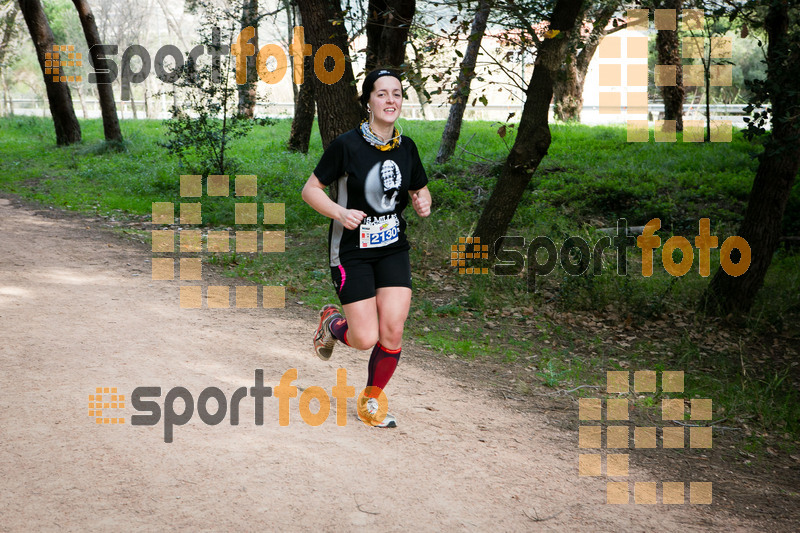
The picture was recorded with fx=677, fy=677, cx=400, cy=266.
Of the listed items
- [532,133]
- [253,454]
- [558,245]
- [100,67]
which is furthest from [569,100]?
[253,454]

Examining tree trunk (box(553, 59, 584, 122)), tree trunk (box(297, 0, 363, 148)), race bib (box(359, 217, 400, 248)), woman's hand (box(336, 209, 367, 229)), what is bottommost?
race bib (box(359, 217, 400, 248))

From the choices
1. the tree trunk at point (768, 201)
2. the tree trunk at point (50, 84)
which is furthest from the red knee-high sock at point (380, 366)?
the tree trunk at point (50, 84)

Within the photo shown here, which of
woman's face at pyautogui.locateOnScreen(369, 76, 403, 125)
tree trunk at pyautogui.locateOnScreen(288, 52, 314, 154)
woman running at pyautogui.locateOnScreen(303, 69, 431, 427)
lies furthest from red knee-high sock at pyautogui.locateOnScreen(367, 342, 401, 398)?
tree trunk at pyautogui.locateOnScreen(288, 52, 314, 154)

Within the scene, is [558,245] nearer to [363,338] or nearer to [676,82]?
[363,338]

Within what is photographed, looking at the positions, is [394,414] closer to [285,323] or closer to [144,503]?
[144,503]

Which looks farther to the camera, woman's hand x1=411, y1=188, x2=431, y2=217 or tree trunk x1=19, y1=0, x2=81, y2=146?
tree trunk x1=19, y1=0, x2=81, y2=146

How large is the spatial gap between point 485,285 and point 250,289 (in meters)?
3.25

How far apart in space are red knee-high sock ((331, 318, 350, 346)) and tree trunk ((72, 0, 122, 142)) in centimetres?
1708

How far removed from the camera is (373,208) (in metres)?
4.60

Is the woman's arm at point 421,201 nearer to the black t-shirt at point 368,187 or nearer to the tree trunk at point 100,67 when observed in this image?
the black t-shirt at point 368,187

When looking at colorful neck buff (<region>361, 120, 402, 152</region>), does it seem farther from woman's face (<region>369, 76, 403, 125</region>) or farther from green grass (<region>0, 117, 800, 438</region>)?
green grass (<region>0, 117, 800, 438</region>)

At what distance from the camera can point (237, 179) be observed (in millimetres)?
14680

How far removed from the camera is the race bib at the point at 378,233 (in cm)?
465

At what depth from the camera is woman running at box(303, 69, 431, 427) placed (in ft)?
14.9
